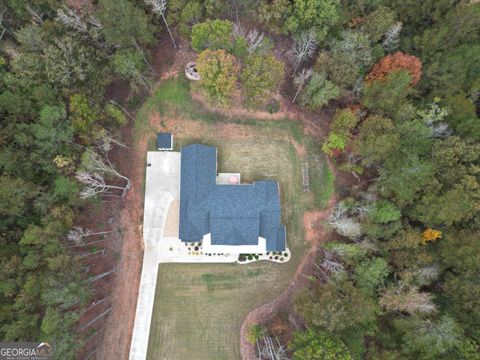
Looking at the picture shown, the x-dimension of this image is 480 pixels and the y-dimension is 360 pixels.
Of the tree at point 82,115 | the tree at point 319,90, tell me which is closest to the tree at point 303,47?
the tree at point 319,90

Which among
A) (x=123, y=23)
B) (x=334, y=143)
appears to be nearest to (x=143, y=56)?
(x=123, y=23)

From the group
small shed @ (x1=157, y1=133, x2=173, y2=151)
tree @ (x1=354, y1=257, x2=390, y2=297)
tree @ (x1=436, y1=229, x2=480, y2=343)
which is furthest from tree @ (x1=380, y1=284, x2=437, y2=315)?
small shed @ (x1=157, y1=133, x2=173, y2=151)

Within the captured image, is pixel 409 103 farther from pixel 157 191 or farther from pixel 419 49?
pixel 157 191

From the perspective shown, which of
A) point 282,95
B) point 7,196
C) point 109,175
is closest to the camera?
point 7,196

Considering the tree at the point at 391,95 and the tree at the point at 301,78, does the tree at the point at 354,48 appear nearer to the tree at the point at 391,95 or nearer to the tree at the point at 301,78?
the tree at the point at 391,95

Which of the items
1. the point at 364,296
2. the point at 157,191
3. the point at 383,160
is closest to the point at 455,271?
the point at 364,296

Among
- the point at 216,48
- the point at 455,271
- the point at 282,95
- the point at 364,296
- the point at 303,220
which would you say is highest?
the point at 216,48

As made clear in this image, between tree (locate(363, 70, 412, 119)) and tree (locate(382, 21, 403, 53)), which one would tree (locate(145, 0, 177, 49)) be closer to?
tree (locate(363, 70, 412, 119))
